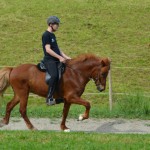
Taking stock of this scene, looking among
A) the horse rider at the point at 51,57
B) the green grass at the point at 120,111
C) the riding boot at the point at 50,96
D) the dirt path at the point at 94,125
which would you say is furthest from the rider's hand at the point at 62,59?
the green grass at the point at 120,111

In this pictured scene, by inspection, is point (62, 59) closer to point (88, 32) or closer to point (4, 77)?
point (4, 77)

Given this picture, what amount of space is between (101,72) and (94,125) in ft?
6.49

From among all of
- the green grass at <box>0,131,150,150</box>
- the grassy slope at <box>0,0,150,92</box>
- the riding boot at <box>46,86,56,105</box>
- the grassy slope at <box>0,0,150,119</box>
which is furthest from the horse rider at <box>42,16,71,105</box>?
the grassy slope at <box>0,0,150,92</box>

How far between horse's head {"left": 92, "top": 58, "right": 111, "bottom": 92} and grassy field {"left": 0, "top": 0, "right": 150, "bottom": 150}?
1590 mm

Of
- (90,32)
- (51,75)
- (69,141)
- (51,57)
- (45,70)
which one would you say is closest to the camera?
(69,141)

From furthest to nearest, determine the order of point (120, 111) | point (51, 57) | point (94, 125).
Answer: point (120, 111) < point (94, 125) < point (51, 57)

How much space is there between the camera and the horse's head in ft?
34.1

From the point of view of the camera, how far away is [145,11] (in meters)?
31.3

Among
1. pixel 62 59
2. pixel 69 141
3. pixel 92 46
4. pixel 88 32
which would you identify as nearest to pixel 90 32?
pixel 88 32

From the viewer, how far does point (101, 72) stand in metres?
10.4

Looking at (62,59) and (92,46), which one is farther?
(92,46)

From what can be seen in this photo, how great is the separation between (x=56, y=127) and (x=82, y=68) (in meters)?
1.85

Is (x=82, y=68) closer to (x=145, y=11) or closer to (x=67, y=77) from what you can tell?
(x=67, y=77)

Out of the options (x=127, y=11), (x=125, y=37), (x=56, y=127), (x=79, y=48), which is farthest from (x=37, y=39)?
(x=56, y=127)
